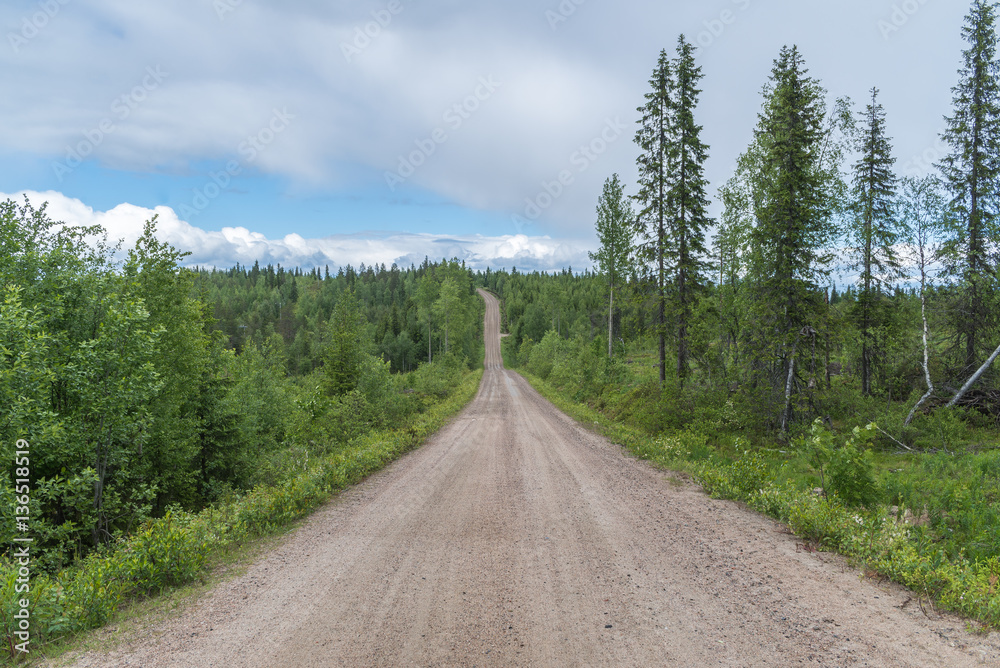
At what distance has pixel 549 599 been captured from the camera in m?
5.11

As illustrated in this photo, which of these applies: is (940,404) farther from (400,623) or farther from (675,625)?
(400,623)

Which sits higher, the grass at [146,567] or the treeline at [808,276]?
the treeline at [808,276]

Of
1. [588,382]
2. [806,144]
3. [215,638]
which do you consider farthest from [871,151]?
[215,638]

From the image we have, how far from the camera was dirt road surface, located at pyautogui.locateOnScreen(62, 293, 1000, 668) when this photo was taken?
411 centimetres

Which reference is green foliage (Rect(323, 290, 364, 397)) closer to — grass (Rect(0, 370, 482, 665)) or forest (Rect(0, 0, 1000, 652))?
forest (Rect(0, 0, 1000, 652))

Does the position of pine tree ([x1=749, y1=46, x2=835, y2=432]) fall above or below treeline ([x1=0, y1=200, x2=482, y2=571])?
above

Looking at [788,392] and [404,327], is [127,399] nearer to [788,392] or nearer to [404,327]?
[788,392]

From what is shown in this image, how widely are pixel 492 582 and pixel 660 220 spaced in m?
17.6

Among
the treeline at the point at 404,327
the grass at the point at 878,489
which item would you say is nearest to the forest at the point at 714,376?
the grass at the point at 878,489

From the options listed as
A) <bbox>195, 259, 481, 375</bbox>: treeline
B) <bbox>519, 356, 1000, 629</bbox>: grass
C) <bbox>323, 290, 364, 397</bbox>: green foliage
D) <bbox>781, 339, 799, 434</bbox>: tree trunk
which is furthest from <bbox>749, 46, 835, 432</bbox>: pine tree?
<bbox>195, 259, 481, 375</bbox>: treeline

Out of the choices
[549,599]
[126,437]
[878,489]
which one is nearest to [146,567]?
[126,437]

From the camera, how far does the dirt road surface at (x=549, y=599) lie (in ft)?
13.5

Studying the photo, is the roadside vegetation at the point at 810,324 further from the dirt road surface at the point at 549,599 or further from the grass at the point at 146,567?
the grass at the point at 146,567

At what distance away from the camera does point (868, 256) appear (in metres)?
20.6
